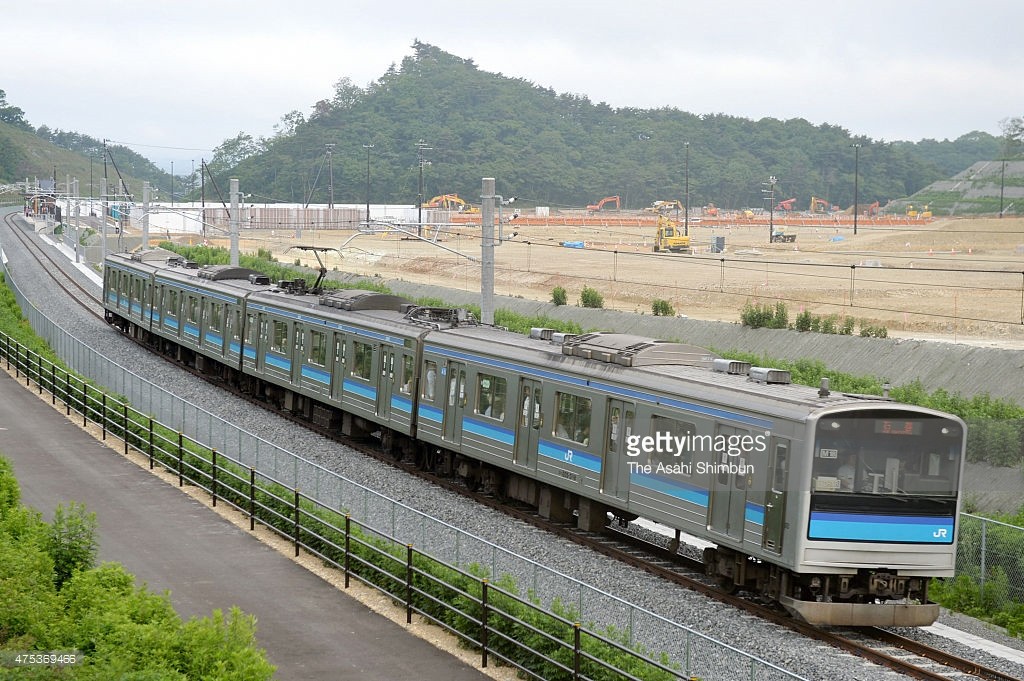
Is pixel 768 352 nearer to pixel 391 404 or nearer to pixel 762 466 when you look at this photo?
pixel 391 404

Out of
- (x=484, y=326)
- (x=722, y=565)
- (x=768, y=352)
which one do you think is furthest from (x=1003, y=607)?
(x=768, y=352)

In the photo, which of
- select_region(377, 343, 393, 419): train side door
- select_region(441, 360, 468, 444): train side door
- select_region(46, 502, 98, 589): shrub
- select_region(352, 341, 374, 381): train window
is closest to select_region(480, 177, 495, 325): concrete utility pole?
select_region(352, 341, 374, 381): train window

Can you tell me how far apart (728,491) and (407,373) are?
10.4 m

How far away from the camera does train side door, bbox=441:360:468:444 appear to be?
23.5m

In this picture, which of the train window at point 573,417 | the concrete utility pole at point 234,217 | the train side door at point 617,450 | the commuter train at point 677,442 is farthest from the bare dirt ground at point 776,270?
the train side door at point 617,450

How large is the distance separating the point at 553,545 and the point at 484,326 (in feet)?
24.4

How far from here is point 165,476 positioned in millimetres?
22500

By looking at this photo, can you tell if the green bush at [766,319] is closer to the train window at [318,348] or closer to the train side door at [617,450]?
the train window at [318,348]

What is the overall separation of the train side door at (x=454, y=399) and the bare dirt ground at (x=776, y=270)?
39.4ft

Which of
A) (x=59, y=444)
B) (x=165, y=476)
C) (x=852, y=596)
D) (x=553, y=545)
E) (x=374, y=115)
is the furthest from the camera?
(x=374, y=115)

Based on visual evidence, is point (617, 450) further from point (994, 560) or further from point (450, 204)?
point (450, 204)

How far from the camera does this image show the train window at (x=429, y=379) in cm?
2456

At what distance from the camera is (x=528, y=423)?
70.1ft

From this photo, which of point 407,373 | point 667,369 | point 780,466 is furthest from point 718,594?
point 407,373
